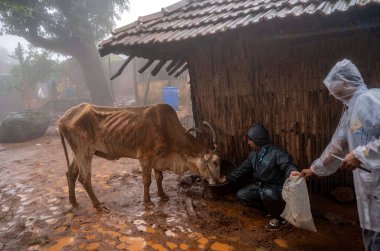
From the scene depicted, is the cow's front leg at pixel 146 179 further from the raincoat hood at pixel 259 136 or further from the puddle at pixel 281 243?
the puddle at pixel 281 243

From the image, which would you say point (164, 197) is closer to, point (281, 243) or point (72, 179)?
point (72, 179)

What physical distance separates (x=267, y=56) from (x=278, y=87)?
0.51 metres

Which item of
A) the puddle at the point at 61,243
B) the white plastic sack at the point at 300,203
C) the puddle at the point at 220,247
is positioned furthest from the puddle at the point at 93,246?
the white plastic sack at the point at 300,203

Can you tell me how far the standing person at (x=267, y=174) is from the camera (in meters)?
4.16

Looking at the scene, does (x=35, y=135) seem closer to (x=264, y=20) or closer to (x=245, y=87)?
(x=245, y=87)

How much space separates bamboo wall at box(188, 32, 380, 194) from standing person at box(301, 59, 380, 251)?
161 cm

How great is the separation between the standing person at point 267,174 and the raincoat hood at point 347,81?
59.0 inches

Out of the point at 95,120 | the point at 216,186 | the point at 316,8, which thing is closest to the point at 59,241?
the point at 95,120

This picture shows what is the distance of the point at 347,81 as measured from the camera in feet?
8.77

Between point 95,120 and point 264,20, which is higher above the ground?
point 264,20

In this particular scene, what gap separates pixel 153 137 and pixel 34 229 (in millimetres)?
2289

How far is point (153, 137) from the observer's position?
5238 millimetres

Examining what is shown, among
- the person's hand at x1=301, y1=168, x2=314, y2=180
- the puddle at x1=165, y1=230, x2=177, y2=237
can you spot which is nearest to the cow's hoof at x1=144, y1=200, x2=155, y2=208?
the puddle at x1=165, y1=230, x2=177, y2=237

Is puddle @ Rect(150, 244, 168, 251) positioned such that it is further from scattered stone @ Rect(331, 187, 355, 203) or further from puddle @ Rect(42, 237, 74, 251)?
scattered stone @ Rect(331, 187, 355, 203)
